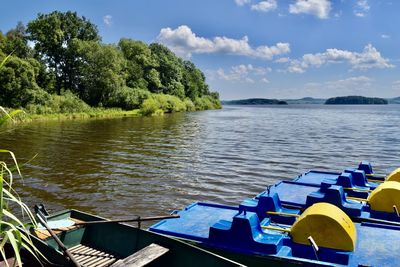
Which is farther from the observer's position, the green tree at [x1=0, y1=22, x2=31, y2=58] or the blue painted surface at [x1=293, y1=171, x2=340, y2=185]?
the green tree at [x1=0, y1=22, x2=31, y2=58]

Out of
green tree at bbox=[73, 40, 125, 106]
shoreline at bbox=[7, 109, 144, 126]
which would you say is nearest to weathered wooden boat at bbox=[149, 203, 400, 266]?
shoreline at bbox=[7, 109, 144, 126]

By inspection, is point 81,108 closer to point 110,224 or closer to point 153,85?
point 153,85

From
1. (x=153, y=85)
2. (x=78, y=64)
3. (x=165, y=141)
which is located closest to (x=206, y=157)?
(x=165, y=141)

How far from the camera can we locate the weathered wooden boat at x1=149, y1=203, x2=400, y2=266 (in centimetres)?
747

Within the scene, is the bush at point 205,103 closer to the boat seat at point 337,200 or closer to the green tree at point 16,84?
the green tree at point 16,84

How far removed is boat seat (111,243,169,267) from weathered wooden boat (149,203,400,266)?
1295mm

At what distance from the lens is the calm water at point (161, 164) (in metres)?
15.5

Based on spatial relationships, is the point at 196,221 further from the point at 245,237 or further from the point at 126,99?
the point at 126,99

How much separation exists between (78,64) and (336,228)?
6889cm

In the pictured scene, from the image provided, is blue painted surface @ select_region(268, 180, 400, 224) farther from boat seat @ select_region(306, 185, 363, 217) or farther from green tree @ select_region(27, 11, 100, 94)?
green tree @ select_region(27, 11, 100, 94)

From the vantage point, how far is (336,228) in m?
7.73

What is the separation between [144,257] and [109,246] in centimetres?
190

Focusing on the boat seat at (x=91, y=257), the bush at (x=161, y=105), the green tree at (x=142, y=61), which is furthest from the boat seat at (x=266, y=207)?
the green tree at (x=142, y=61)

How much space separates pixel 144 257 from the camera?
6914 mm
